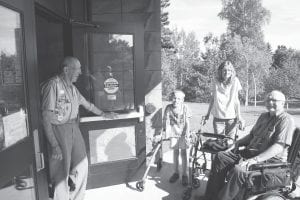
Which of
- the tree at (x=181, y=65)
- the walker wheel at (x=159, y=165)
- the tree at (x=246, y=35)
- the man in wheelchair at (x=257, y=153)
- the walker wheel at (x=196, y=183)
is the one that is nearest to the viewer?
the man in wheelchair at (x=257, y=153)

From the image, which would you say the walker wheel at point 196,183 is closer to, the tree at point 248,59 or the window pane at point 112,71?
the window pane at point 112,71

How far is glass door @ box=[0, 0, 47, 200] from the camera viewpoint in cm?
208

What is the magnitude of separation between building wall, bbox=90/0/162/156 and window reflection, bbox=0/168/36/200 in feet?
8.27

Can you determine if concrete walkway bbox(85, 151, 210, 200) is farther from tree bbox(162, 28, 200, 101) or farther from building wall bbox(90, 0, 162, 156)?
tree bbox(162, 28, 200, 101)

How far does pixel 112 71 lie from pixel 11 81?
199 centimetres

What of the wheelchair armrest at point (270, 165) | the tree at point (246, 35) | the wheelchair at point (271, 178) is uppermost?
the tree at point (246, 35)

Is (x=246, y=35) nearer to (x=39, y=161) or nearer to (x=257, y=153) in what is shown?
(x=257, y=153)

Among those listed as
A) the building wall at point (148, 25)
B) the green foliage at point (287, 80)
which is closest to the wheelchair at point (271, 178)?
the building wall at point (148, 25)

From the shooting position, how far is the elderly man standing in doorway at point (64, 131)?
2.97m

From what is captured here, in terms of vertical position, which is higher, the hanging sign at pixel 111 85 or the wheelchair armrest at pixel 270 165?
the hanging sign at pixel 111 85

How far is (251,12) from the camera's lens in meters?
28.0

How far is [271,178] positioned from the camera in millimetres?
2811

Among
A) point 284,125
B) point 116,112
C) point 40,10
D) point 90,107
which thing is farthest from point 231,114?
point 40,10

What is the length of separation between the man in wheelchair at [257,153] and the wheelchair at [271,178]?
6 cm
